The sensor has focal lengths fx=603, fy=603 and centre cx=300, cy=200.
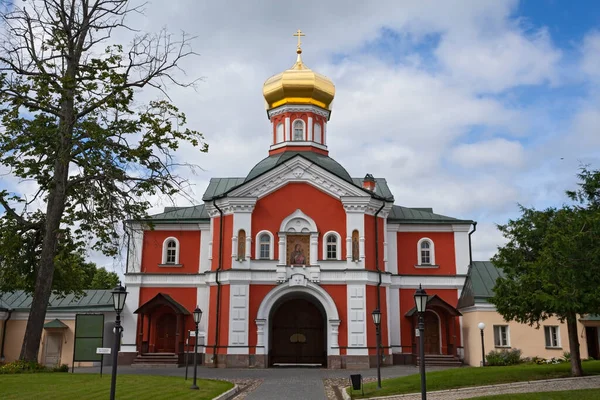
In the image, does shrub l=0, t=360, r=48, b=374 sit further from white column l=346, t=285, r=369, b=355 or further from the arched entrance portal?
the arched entrance portal

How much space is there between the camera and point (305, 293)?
27078 millimetres

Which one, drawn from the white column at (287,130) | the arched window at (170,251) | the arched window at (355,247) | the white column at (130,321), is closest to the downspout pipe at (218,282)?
the arched window at (170,251)

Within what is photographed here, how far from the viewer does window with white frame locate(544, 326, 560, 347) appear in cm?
2605

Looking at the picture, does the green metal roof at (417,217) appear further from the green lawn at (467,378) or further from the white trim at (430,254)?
the green lawn at (467,378)

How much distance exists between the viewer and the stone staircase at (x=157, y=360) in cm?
2708

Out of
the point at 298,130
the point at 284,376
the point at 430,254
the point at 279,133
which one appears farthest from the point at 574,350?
the point at 279,133

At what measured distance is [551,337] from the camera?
2611 centimetres

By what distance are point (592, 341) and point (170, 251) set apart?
65.7ft

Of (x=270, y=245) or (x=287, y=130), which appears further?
(x=287, y=130)

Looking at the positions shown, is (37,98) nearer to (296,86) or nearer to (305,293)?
(305,293)

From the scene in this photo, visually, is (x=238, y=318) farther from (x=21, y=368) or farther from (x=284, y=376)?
(x=21, y=368)

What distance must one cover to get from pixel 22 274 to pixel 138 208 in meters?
6.13

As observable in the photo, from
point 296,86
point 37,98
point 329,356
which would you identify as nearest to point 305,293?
point 329,356

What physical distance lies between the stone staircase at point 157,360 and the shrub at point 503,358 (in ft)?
44.7
